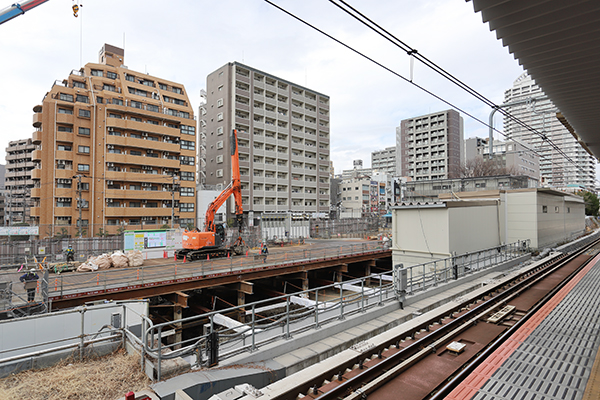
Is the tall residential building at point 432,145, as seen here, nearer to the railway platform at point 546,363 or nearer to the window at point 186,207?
the window at point 186,207

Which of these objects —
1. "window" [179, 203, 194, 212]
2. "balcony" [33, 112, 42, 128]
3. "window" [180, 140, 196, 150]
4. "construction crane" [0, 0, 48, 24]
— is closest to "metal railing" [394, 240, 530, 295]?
"construction crane" [0, 0, 48, 24]

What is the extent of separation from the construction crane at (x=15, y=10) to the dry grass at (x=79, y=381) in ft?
37.3

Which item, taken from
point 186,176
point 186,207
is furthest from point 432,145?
point 186,207

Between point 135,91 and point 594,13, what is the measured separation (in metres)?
53.2

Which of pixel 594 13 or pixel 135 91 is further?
pixel 135 91

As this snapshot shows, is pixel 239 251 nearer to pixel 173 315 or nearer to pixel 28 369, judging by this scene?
pixel 173 315

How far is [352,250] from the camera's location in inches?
1147

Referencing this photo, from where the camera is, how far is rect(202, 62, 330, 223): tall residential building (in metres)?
54.1

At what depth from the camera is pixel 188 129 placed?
48031mm

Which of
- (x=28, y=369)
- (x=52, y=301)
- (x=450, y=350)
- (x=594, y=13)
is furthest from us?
(x=52, y=301)

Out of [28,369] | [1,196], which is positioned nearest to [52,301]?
[28,369]

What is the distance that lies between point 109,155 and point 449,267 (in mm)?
42146

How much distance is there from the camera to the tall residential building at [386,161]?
12669 cm

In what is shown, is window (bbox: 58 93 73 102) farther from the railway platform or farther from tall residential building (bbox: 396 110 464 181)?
tall residential building (bbox: 396 110 464 181)
